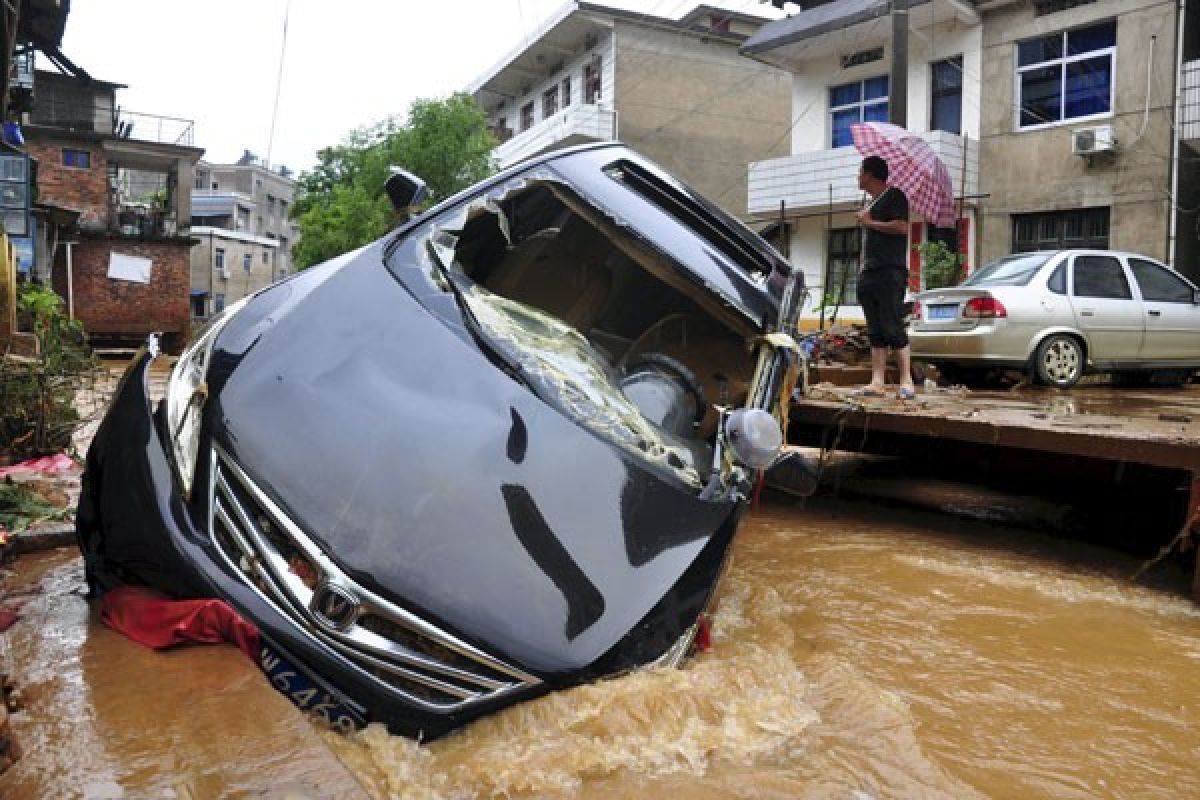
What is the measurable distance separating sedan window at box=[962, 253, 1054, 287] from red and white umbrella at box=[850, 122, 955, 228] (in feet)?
4.19

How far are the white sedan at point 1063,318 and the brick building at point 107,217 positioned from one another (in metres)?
20.5

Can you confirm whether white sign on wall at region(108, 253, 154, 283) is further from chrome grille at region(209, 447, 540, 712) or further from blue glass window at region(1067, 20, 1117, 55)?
chrome grille at region(209, 447, 540, 712)

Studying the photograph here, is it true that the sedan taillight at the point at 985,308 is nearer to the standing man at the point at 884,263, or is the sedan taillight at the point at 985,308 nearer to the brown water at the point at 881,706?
the standing man at the point at 884,263

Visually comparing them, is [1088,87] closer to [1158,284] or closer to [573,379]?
[1158,284]

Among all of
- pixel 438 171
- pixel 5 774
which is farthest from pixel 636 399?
pixel 438 171

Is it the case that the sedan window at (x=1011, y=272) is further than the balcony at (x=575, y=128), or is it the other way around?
the balcony at (x=575, y=128)

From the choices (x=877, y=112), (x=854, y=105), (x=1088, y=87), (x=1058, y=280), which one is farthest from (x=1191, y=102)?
(x=1058, y=280)

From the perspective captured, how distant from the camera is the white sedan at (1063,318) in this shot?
7207 mm

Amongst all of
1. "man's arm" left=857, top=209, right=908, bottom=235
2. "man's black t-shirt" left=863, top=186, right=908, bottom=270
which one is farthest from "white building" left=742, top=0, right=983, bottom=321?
"man's arm" left=857, top=209, right=908, bottom=235

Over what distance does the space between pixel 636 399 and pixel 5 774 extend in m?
1.99

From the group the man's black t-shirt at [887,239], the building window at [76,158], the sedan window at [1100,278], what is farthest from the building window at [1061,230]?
the building window at [76,158]

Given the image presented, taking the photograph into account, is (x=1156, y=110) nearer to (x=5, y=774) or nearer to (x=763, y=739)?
(x=763, y=739)

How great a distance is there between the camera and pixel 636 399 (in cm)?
304

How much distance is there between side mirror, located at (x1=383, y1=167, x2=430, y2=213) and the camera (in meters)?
3.34
